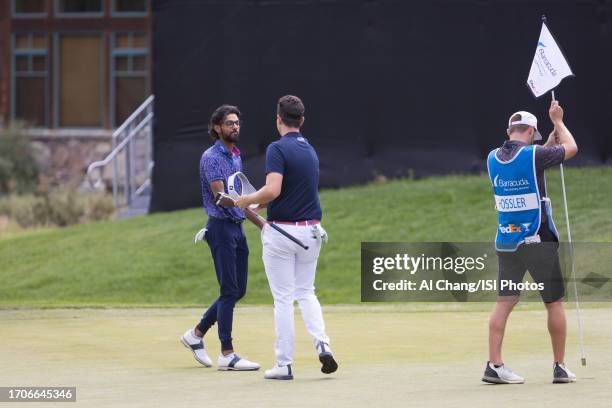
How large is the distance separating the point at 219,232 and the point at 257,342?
7.02 ft

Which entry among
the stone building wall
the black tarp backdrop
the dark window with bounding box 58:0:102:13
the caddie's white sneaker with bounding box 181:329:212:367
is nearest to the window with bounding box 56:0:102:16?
the dark window with bounding box 58:0:102:13

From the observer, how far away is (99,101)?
32.4m

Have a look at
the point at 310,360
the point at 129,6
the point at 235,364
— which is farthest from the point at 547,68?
the point at 129,6

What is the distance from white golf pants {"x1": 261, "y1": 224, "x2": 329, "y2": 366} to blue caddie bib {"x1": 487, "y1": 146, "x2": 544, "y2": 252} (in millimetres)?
1366

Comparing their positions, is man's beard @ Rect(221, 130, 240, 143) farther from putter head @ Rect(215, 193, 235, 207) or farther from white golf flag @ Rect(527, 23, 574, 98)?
white golf flag @ Rect(527, 23, 574, 98)

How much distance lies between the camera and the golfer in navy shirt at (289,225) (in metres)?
10.4

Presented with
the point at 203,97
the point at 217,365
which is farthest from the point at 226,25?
the point at 217,365

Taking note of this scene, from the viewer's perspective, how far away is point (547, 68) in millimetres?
11484

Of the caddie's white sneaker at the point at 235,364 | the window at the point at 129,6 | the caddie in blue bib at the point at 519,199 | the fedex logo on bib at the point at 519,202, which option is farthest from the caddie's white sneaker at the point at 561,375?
the window at the point at 129,6

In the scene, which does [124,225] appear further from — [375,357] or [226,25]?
[375,357]

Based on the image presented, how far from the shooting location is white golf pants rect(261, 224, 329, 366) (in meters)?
10.5

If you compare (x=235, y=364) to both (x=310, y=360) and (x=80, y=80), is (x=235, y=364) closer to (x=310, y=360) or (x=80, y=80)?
(x=310, y=360)

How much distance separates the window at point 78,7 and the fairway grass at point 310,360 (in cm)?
1667

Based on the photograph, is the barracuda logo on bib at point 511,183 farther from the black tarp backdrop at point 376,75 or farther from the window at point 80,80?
the window at point 80,80
